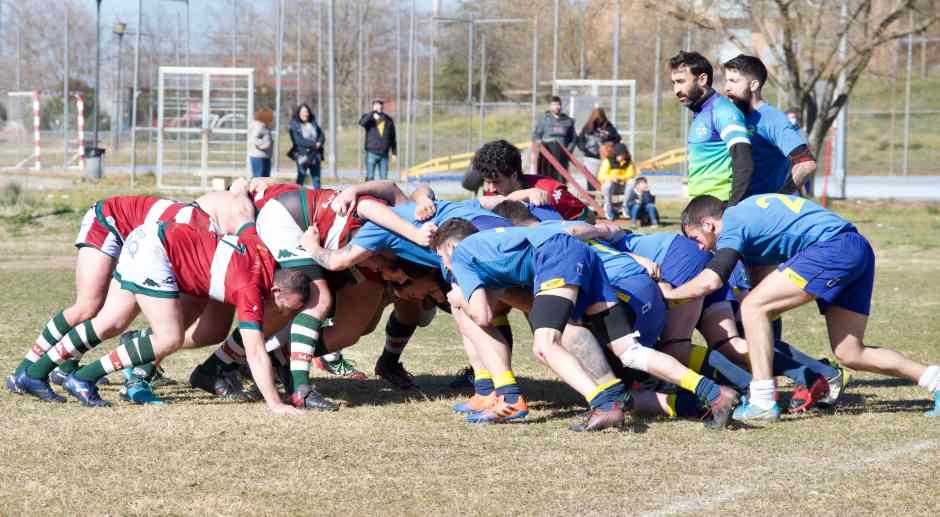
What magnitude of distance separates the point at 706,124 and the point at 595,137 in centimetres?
1362

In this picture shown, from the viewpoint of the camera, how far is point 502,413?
21.1 feet

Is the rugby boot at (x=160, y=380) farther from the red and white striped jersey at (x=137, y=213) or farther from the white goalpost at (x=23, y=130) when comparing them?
the white goalpost at (x=23, y=130)

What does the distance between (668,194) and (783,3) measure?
20.2ft

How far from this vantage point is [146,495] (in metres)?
4.91

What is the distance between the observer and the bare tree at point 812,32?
22.1 metres

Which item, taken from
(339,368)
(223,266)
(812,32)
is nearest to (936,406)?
(339,368)

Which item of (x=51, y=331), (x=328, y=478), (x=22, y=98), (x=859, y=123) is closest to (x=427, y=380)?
(x=51, y=331)

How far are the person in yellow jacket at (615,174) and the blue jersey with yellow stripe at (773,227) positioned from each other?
13433 millimetres

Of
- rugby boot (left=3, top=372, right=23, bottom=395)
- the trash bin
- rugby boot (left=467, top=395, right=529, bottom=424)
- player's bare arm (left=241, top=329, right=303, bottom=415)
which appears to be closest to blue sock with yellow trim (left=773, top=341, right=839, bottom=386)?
rugby boot (left=467, top=395, right=529, bottom=424)

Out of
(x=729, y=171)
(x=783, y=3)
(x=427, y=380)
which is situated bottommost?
(x=427, y=380)

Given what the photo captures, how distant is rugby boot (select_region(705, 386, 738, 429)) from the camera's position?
607 centimetres

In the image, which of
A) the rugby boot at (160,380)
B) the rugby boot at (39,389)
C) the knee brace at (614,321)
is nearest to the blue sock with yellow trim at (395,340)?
the rugby boot at (160,380)

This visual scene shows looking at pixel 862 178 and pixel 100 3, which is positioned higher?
pixel 100 3

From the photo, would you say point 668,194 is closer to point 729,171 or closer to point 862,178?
point 862,178
